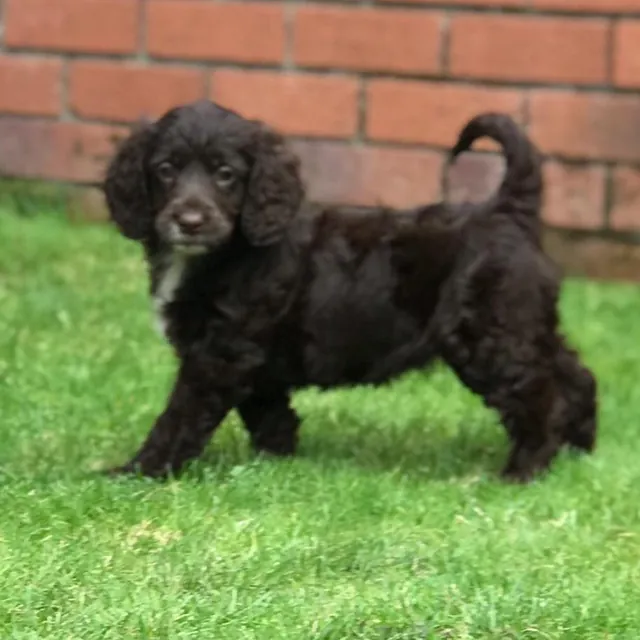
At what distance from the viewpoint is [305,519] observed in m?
3.73

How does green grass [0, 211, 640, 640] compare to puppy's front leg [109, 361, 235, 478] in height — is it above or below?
below

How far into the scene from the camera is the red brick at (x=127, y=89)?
301 inches

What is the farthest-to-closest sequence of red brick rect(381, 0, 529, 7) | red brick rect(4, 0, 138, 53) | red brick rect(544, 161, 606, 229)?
red brick rect(4, 0, 138, 53) < red brick rect(544, 161, 606, 229) < red brick rect(381, 0, 529, 7)

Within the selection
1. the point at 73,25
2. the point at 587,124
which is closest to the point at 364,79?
the point at 587,124

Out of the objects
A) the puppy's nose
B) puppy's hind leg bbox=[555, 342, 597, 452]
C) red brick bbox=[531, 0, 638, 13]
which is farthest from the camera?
red brick bbox=[531, 0, 638, 13]

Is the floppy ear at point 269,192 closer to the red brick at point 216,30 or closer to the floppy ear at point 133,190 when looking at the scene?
the floppy ear at point 133,190

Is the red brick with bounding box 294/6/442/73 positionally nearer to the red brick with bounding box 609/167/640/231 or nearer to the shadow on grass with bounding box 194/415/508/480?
the red brick with bounding box 609/167/640/231

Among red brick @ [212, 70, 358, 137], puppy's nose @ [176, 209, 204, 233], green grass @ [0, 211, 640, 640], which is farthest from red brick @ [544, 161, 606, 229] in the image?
puppy's nose @ [176, 209, 204, 233]

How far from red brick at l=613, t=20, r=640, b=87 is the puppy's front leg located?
147 inches

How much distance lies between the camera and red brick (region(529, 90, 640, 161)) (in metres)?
7.10

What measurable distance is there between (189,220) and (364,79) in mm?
3500

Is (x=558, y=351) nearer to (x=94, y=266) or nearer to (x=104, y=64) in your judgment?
(x=94, y=266)

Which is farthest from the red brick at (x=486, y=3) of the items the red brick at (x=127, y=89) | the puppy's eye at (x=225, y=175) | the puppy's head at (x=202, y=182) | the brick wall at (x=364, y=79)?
the puppy's eye at (x=225, y=175)

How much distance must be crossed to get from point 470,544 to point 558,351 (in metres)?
1.30
